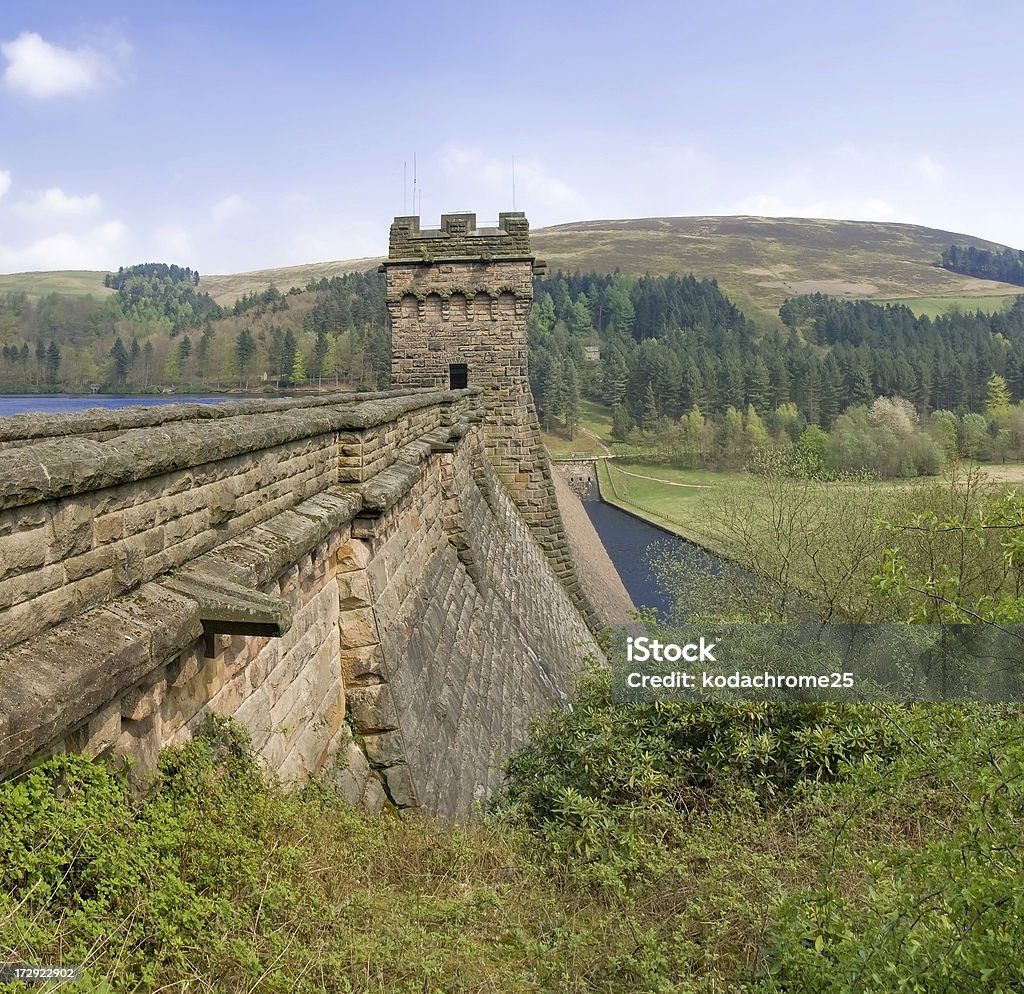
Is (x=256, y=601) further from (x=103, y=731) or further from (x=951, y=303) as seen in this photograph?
(x=951, y=303)

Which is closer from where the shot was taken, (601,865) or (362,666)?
(601,865)

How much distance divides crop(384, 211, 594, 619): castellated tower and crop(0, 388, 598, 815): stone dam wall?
913 centimetres

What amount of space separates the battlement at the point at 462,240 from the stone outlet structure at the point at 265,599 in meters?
9.33

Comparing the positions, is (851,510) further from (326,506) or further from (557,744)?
(326,506)

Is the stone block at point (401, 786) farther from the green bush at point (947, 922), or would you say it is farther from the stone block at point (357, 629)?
the green bush at point (947, 922)

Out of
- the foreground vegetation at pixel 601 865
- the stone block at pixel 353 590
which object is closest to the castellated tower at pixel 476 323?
the foreground vegetation at pixel 601 865

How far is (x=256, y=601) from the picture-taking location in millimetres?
3584

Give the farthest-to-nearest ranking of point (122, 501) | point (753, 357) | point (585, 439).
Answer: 1. point (753, 357)
2. point (585, 439)
3. point (122, 501)

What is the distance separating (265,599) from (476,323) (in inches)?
673

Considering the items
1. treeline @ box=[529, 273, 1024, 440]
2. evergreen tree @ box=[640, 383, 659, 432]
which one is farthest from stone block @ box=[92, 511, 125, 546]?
evergreen tree @ box=[640, 383, 659, 432]

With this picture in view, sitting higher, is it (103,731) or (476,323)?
(476,323)

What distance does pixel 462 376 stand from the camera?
2016cm

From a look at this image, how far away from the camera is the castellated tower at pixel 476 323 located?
1969cm

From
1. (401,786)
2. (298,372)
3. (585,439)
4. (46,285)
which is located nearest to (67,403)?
(401,786)
